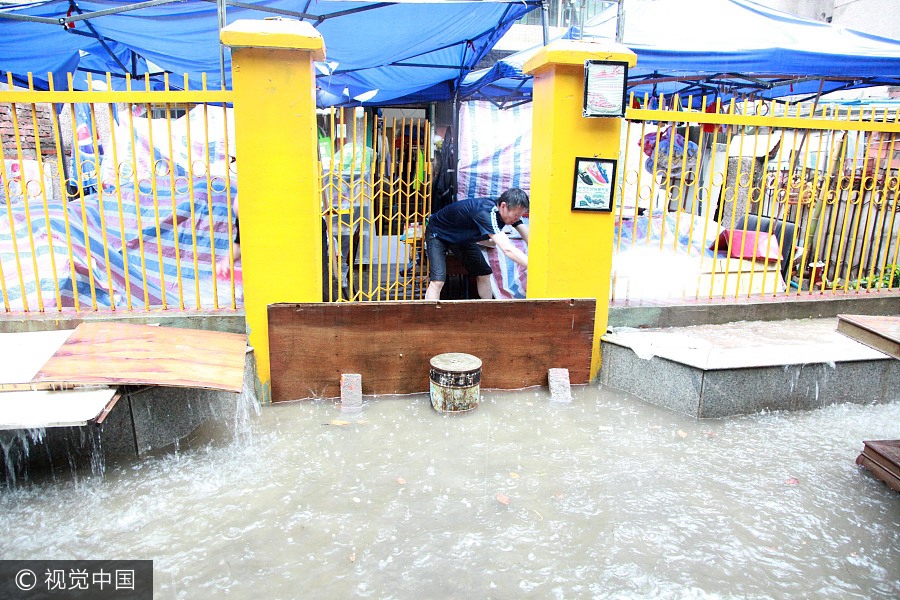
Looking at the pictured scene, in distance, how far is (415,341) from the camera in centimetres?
470

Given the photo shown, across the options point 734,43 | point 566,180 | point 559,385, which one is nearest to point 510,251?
point 566,180

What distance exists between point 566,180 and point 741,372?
1.99 meters

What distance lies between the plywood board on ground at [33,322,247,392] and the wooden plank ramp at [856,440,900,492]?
392 centimetres

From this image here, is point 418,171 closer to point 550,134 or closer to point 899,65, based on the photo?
point 550,134

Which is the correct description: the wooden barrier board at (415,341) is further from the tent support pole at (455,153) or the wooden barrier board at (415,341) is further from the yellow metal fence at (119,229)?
the tent support pole at (455,153)

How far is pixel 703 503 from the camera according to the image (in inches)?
133

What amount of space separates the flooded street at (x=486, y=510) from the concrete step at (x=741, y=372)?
194 millimetres

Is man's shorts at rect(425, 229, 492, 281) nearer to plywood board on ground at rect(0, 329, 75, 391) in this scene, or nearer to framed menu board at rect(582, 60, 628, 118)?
framed menu board at rect(582, 60, 628, 118)

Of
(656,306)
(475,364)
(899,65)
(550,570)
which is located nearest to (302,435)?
(475,364)

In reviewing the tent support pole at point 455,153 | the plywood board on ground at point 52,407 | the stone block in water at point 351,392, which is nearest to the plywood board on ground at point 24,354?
the plywood board on ground at point 52,407

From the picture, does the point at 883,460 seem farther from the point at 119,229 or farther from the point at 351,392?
the point at 119,229

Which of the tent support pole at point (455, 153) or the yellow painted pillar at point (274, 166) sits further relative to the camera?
the tent support pole at point (455, 153)

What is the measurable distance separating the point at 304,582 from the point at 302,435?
1489mm

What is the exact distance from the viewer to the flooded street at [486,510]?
9.03 ft
